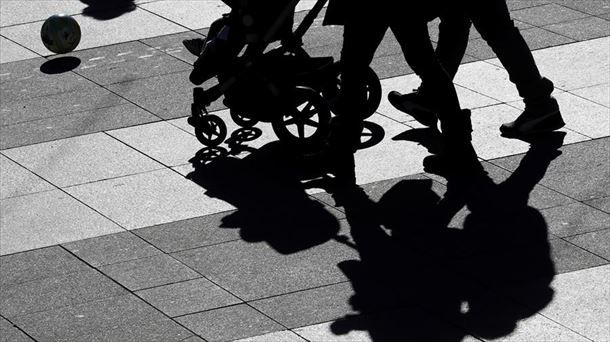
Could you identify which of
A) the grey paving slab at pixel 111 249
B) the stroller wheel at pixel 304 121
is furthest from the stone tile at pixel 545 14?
the grey paving slab at pixel 111 249

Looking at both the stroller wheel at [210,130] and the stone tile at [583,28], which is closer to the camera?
the stroller wheel at [210,130]

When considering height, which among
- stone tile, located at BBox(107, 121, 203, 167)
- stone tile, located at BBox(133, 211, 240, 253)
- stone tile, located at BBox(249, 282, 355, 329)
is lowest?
stone tile, located at BBox(107, 121, 203, 167)

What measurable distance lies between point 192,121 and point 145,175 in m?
0.53

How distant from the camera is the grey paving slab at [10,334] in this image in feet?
23.1

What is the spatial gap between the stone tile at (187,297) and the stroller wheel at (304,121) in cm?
175

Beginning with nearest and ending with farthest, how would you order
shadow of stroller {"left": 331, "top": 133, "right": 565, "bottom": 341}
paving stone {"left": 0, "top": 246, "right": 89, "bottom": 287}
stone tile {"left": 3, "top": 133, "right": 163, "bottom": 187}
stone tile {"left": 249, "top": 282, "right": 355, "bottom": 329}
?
shadow of stroller {"left": 331, "top": 133, "right": 565, "bottom": 341} < stone tile {"left": 249, "top": 282, "right": 355, "bottom": 329} < paving stone {"left": 0, "top": 246, "right": 89, "bottom": 287} < stone tile {"left": 3, "top": 133, "right": 163, "bottom": 187}

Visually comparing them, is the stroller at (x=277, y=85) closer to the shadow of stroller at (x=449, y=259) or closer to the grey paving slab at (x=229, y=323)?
the shadow of stroller at (x=449, y=259)

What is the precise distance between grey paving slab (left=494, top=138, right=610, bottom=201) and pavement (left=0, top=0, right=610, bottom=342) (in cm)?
2

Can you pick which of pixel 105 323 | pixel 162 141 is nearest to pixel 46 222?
pixel 162 141

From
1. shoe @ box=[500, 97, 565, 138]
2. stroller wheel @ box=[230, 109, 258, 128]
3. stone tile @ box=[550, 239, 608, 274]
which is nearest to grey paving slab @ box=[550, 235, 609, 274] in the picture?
stone tile @ box=[550, 239, 608, 274]

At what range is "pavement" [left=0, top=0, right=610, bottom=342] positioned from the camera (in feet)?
23.1

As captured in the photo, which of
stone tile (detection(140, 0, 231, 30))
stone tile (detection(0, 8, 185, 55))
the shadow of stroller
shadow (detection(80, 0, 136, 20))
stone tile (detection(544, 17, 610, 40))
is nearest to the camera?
the shadow of stroller

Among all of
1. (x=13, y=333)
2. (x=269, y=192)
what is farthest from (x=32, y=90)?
(x=13, y=333)

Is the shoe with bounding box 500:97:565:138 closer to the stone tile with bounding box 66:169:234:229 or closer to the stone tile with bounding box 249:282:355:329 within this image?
the stone tile with bounding box 66:169:234:229
